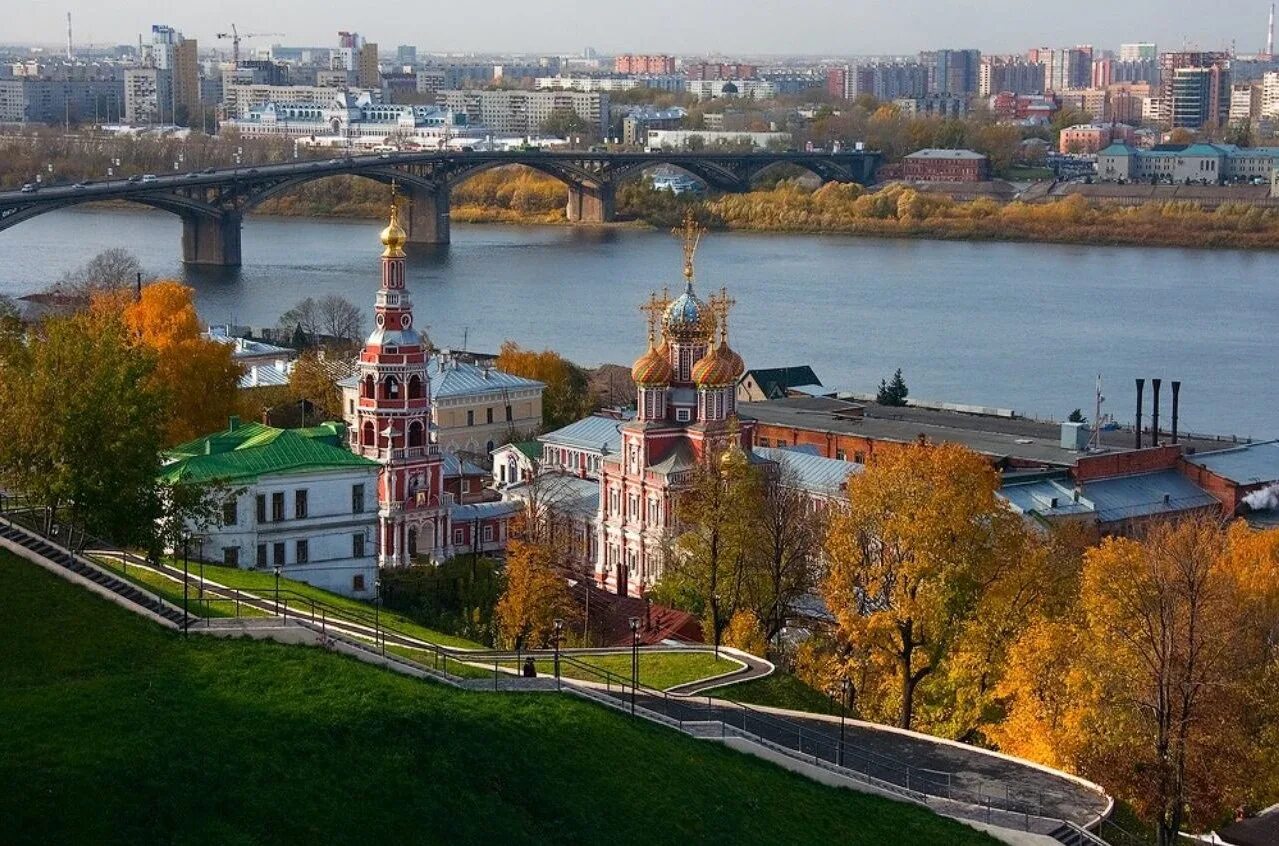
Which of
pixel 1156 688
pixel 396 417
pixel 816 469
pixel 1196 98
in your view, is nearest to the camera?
pixel 1156 688

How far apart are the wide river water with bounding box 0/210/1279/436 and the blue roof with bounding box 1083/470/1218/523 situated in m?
4.49

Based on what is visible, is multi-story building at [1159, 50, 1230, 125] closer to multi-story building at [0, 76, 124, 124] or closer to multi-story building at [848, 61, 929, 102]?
multi-story building at [848, 61, 929, 102]

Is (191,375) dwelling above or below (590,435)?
above

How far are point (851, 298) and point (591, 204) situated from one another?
16147 millimetres

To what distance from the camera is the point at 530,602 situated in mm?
11352

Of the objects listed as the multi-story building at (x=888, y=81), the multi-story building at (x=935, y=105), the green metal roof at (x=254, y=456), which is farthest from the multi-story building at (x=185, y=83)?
the green metal roof at (x=254, y=456)

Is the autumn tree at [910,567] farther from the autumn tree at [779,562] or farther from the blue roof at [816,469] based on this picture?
the blue roof at [816,469]

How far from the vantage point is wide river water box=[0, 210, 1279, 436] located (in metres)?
23.5

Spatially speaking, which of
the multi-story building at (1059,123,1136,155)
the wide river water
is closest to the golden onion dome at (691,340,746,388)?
the wide river water

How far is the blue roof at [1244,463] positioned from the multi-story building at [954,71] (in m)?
→ 94.6

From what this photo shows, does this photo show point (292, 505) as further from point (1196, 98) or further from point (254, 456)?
point (1196, 98)

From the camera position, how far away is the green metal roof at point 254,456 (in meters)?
11.7

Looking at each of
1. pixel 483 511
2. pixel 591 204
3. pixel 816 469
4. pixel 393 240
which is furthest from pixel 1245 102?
pixel 393 240

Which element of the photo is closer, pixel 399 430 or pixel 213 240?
pixel 399 430
